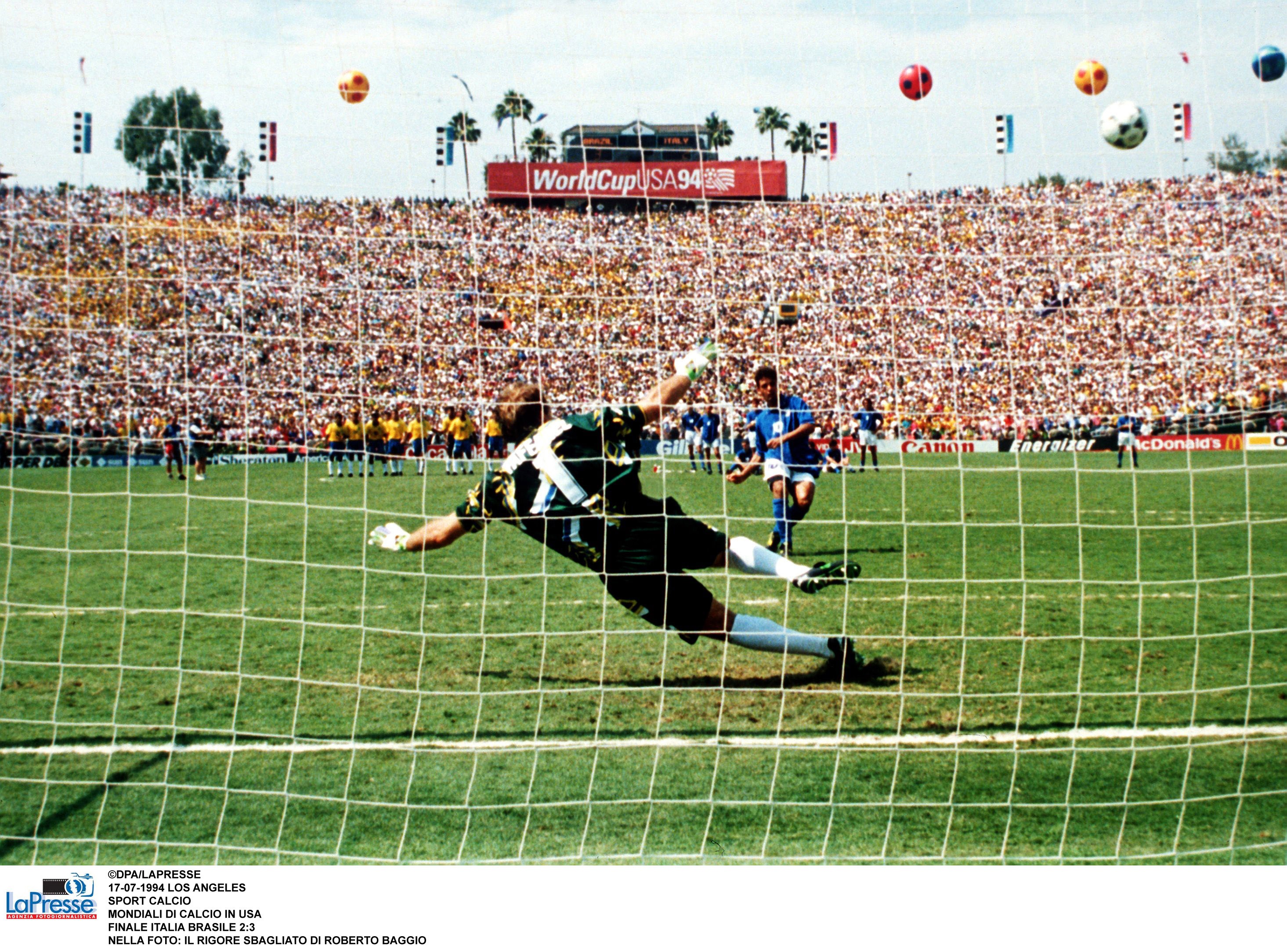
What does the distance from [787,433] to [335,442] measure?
47.4 feet

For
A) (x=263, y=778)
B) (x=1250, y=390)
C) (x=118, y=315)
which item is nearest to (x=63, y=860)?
(x=263, y=778)

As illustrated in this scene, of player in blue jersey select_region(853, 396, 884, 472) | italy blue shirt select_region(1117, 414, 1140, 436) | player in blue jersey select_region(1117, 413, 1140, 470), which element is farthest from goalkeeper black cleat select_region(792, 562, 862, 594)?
italy blue shirt select_region(1117, 414, 1140, 436)

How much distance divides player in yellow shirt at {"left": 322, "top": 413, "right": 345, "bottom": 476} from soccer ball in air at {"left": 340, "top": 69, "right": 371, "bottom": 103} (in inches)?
504

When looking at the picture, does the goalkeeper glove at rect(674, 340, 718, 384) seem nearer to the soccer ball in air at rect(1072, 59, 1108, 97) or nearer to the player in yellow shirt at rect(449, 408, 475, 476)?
the soccer ball in air at rect(1072, 59, 1108, 97)

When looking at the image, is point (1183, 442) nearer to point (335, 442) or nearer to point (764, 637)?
point (764, 637)

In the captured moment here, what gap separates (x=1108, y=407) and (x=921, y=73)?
7066 millimetres

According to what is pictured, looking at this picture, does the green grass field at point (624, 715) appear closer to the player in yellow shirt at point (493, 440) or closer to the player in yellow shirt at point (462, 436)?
the player in yellow shirt at point (493, 440)

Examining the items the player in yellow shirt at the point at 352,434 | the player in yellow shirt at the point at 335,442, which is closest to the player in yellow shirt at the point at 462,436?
the player in yellow shirt at the point at 335,442

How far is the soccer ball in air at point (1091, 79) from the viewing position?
20.5ft

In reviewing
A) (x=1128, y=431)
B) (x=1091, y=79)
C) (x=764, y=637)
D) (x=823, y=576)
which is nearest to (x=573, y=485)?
(x=764, y=637)

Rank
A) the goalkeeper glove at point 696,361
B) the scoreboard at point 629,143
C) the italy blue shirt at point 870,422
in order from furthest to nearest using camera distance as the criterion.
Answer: the italy blue shirt at point 870,422
the scoreboard at point 629,143
the goalkeeper glove at point 696,361

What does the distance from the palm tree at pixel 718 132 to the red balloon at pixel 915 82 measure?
40.9 inches

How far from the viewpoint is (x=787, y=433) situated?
36.3 ft

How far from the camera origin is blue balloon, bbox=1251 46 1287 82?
5.86 meters
